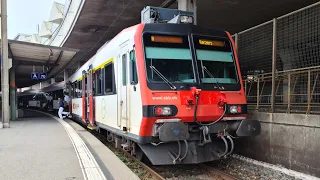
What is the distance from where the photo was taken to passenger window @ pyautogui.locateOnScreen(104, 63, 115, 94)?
338 inches

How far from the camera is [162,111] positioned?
20.1ft

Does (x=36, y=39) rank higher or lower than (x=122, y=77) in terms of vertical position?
higher

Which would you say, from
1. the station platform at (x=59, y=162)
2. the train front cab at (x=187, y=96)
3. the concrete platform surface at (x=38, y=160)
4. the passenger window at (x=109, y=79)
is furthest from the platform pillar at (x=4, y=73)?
the train front cab at (x=187, y=96)

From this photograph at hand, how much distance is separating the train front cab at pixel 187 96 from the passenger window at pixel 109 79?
224 centimetres

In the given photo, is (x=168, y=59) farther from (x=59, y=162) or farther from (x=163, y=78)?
(x=59, y=162)

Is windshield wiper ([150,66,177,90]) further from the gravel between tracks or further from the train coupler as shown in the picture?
the gravel between tracks

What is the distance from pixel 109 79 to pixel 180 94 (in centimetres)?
322

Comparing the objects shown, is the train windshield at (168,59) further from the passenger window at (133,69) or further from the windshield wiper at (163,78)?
the passenger window at (133,69)

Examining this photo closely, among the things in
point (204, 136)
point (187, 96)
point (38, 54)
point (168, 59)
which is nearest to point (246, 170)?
point (204, 136)

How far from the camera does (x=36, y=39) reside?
63750mm

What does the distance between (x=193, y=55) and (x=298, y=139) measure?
308 cm

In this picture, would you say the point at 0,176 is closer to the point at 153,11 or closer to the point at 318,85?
the point at 153,11

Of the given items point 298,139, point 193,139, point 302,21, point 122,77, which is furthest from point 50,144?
point 302,21

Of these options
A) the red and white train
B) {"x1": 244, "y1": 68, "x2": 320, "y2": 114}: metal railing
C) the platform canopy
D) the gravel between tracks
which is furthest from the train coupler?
→ the platform canopy
